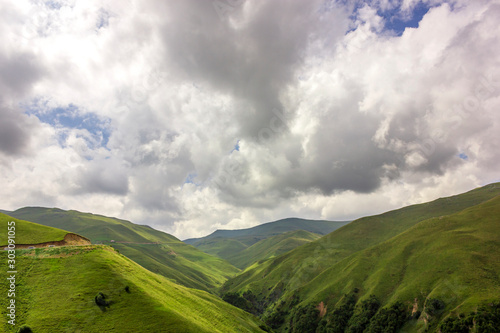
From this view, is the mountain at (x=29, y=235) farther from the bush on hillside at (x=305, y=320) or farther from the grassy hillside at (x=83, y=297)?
the bush on hillside at (x=305, y=320)

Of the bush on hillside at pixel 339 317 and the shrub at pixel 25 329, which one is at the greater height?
the shrub at pixel 25 329

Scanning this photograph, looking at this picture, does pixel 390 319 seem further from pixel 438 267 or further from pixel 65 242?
pixel 65 242

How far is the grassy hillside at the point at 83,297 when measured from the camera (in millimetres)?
58406

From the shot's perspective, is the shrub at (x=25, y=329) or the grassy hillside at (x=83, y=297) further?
the grassy hillside at (x=83, y=297)

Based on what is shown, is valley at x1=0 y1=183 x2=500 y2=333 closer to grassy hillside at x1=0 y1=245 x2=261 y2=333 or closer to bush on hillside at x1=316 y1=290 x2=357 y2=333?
grassy hillside at x1=0 y1=245 x2=261 y2=333

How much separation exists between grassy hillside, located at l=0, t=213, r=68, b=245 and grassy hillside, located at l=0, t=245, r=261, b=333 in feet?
42.1

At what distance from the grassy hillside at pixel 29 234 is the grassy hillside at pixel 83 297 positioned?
12.8m

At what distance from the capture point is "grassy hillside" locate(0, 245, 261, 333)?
5841 centimetres

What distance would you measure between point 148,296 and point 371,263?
17690cm

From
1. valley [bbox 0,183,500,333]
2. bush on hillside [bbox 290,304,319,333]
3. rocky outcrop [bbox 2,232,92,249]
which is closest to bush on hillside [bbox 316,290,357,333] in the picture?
valley [bbox 0,183,500,333]

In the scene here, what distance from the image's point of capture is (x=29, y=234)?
97562 mm

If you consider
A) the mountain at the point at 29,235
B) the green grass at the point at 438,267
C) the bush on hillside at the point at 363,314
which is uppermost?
the mountain at the point at 29,235

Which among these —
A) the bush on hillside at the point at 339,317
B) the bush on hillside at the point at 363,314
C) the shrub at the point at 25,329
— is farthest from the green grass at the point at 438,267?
the shrub at the point at 25,329

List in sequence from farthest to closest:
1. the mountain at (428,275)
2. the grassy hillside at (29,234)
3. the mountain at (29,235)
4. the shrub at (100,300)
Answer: the mountain at (428,275), the grassy hillside at (29,234), the mountain at (29,235), the shrub at (100,300)
